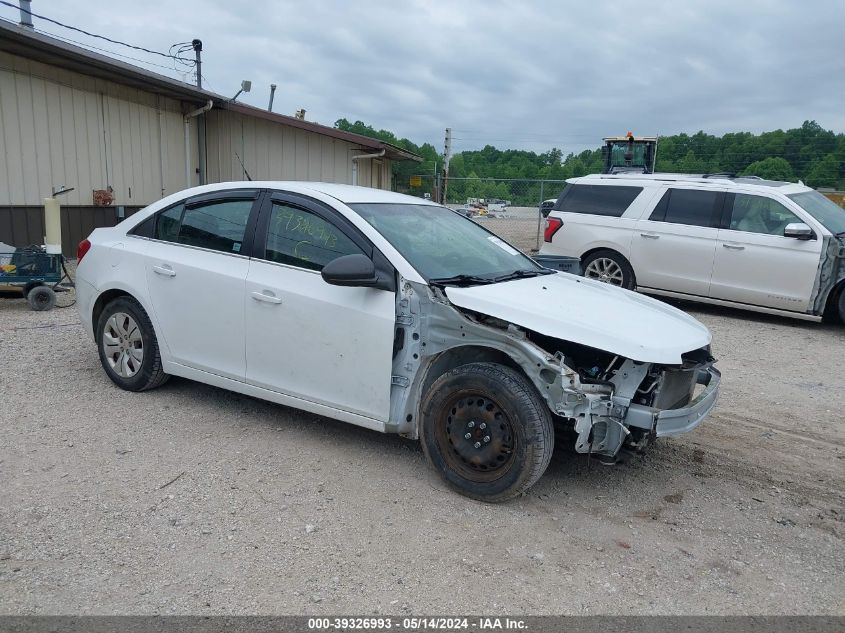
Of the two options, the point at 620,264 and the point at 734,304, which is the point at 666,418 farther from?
the point at 620,264

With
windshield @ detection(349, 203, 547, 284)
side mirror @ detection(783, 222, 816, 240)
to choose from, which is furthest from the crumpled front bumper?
side mirror @ detection(783, 222, 816, 240)

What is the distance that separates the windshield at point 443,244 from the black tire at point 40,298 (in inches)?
228

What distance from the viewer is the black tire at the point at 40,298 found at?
8320 mm

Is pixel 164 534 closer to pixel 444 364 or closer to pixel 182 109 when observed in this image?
pixel 444 364

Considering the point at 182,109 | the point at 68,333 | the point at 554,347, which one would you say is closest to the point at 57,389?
the point at 68,333

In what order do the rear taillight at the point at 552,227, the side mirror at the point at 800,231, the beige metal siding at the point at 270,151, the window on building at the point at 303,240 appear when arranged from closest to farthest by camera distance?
the window on building at the point at 303,240 < the side mirror at the point at 800,231 < the rear taillight at the point at 552,227 < the beige metal siding at the point at 270,151

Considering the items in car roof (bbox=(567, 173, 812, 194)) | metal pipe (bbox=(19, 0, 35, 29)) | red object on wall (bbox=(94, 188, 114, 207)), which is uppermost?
metal pipe (bbox=(19, 0, 35, 29))

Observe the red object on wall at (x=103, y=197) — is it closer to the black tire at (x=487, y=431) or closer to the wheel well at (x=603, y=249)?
the wheel well at (x=603, y=249)

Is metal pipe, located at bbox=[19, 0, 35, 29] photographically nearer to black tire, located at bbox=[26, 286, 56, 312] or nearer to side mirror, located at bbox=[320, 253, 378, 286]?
black tire, located at bbox=[26, 286, 56, 312]

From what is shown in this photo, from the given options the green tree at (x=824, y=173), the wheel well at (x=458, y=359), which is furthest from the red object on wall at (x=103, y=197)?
the green tree at (x=824, y=173)

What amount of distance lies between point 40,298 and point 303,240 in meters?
5.62

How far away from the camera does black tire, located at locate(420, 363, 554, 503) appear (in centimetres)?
350

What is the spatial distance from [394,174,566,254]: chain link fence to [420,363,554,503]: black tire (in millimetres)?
16490

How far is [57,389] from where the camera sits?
5.38 metres
